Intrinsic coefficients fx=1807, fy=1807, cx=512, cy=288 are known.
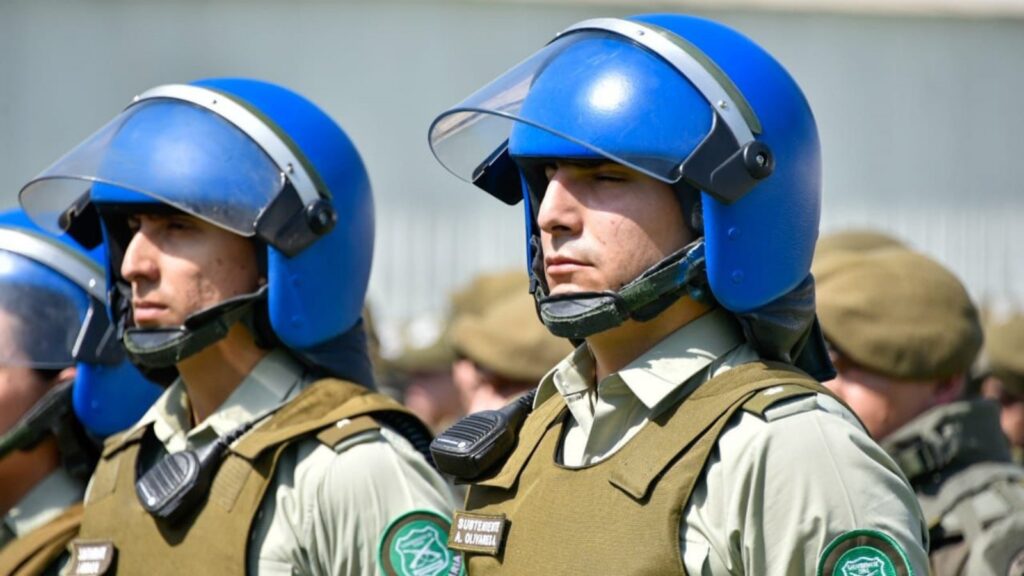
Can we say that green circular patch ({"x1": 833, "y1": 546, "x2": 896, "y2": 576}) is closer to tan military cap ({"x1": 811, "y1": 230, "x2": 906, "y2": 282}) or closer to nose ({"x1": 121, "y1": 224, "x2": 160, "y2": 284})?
nose ({"x1": 121, "y1": 224, "x2": 160, "y2": 284})

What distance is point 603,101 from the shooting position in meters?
3.40

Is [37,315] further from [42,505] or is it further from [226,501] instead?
[226,501]

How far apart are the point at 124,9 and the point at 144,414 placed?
8.22 meters

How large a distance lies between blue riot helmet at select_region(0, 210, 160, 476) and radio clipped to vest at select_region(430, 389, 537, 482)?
1550 millimetres

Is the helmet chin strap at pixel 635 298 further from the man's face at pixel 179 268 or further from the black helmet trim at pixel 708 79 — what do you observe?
the man's face at pixel 179 268

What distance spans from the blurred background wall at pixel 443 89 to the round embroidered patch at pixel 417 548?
838cm

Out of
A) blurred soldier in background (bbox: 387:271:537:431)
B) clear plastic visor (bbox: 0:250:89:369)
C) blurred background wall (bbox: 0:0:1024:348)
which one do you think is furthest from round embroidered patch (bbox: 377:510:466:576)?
blurred background wall (bbox: 0:0:1024:348)

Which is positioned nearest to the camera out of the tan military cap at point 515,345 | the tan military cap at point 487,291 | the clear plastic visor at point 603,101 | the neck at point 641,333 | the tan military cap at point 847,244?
the clear plastic visor at point 603,101

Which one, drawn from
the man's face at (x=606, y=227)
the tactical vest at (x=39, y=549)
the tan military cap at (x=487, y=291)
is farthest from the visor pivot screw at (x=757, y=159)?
the tan military cap at (x=487, y=291)

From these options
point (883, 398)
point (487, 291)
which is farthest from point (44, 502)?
point (487, 291)

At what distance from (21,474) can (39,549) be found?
1.05ft

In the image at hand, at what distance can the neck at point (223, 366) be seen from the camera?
14.5 ft

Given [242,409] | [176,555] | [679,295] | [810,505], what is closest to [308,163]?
[242,409]

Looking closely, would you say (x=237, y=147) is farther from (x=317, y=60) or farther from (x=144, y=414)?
(x=317, y=60)
